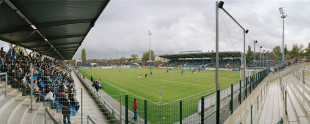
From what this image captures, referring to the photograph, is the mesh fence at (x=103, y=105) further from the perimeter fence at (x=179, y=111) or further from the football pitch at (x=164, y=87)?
the football pitch at (x=164, y=87)

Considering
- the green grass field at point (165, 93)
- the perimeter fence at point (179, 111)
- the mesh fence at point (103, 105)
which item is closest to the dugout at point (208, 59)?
the green grass field at point (165, 93)

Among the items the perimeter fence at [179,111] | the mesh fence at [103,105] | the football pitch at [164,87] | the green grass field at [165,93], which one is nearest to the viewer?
the perimeter fence at [179,111]

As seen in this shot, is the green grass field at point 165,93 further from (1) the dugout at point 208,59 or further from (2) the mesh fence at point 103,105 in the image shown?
(1) the dugout at point 208,59

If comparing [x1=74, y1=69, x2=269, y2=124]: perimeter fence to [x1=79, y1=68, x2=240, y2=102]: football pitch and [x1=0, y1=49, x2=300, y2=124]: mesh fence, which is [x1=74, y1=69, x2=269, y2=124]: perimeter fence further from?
[x1=79, y1=68, x2=240, y2=102]: football pitch

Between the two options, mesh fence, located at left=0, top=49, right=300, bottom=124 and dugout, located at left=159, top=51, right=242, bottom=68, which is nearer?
mesh fence, located at left=0, top=49, right=300, bottom=124

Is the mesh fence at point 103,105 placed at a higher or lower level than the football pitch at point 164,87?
higher

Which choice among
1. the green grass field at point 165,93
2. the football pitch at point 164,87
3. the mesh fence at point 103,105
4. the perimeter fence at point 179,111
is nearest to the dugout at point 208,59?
the football pitch at point 164,87

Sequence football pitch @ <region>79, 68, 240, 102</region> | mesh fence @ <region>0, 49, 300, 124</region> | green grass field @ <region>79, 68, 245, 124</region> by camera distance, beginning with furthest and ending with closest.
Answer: football pitch @ <region>79, 68, 240, 102</region>, green grass field @ <region>79, 68, 245, 124</region>, mesh fence @ <region>0, 49, 300, 124</region>

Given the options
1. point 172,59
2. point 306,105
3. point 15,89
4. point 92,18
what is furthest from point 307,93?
point 172,59

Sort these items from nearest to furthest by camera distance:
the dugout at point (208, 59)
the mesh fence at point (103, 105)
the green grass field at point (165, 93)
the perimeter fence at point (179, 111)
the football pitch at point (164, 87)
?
the perimeter fence at point (179, 111), the mesh fence at point (103, 105), the green grass field at point (165, 93), the football pitch at point (164, 87), the dugout at point (208, 59)

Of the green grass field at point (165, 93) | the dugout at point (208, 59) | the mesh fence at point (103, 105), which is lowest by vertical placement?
the green grass field at point (165, 93)

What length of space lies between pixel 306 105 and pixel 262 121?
1447mm

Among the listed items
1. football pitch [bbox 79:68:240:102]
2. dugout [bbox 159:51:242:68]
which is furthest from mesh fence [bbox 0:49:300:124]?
dugout [bbox 159:51:242:68]

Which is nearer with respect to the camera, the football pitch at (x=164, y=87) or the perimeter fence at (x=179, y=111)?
the perimeter fence at (x=179, y=111)
